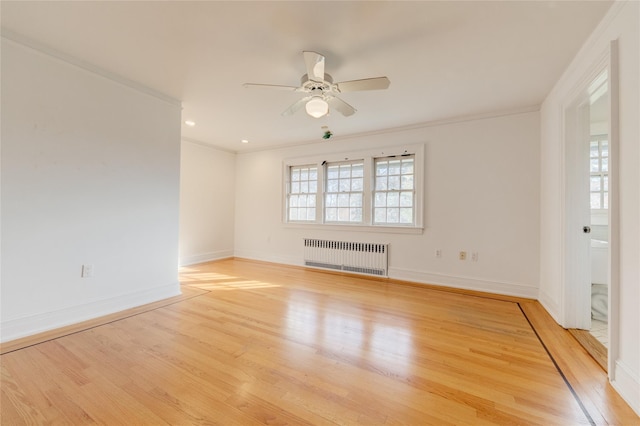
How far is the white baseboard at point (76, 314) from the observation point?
218 centimetres

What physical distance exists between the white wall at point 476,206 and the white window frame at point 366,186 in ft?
0.31

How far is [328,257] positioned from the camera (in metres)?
4.88

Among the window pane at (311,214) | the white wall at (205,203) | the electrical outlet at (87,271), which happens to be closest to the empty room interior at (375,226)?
the electrical outlet at (87,271)

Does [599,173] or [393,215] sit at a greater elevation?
[599,173]

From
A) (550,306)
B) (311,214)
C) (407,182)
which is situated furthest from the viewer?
(311,214)

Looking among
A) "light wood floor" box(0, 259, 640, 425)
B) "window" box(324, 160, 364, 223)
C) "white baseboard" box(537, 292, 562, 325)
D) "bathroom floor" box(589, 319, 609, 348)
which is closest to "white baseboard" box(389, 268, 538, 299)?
"white baseboard" box(537, 292, 562, 325)

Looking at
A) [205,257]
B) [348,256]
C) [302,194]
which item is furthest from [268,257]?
[348,256]

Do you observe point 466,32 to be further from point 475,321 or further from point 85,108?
point 85,108

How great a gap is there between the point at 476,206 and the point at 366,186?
1.71 metres

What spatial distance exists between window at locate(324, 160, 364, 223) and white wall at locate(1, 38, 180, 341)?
2697 millimetres

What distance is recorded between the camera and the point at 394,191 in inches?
173

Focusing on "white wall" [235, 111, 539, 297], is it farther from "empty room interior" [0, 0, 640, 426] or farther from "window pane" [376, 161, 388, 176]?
"window pane" [376, 161, 388, 176]

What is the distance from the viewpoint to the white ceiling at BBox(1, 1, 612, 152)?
5.99 ft

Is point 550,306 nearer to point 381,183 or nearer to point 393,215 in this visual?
point 393,215
